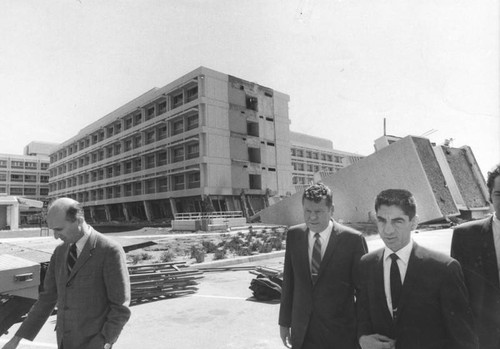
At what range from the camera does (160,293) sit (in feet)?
25.7

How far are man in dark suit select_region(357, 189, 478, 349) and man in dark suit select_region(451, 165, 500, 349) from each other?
1.44 ft

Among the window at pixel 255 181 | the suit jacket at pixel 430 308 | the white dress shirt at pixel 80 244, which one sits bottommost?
the suit jacket at pixel 430 308

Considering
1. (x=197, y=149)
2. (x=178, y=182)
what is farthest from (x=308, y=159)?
(x=197, y=149)

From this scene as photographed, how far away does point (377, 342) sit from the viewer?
2207 millimetres

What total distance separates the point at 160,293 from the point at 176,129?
40.5 metres

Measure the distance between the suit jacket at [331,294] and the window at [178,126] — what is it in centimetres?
4391

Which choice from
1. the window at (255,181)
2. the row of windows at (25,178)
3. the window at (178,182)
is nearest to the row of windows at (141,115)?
the window at (178,182)

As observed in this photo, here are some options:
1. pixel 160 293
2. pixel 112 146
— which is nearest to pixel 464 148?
pixel 160 293

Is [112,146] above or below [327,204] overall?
above

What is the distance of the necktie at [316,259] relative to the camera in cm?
288

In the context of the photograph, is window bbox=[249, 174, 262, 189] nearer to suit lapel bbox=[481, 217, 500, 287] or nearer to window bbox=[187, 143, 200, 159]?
window bbox=[187, 143, 200, 159]

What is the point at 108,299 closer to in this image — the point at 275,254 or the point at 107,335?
the point at 107,335

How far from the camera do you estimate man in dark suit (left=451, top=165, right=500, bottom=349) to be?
2.38 m

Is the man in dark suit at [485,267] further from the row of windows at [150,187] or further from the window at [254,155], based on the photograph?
the window at [254,155]
